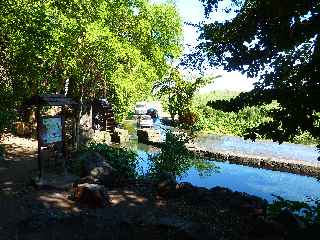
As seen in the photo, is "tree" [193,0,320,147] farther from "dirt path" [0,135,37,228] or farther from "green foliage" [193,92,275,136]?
"green foliage" [193,92,275,136]

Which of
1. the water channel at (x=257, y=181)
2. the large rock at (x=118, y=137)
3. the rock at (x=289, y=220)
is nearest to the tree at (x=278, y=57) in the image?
the rock at (x=289, y=220)

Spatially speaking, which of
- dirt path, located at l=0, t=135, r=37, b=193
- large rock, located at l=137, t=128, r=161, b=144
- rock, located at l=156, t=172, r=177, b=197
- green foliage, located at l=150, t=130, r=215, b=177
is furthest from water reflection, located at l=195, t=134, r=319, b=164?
rock, located at l=156, t=172, r=177, b=197

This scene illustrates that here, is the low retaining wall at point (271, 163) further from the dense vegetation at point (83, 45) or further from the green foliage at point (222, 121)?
the green foliage at point (222, 121)

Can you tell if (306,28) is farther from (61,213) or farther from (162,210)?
(61,213)

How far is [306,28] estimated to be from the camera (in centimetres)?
688

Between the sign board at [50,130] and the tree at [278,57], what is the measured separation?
21.6 ft

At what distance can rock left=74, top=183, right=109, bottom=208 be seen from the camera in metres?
10.7

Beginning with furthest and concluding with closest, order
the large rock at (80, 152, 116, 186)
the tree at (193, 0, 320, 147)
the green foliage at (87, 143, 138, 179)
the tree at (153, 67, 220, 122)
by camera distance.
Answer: the tree at (153, 67, 220, 122) < the green foliage at (87, 143, 138, 179) < the large rock at (80, 152, 116, 186) < the tree at (193, 0, 320, 147)

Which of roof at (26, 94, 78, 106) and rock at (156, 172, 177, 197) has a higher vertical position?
roof at (26, 94, 78, 106)

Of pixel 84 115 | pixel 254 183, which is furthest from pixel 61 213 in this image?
pixel 84 115

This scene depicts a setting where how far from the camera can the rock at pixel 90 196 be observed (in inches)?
420

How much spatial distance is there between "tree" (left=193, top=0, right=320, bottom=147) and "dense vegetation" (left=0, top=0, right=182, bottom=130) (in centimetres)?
904

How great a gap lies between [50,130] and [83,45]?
650 centimetres

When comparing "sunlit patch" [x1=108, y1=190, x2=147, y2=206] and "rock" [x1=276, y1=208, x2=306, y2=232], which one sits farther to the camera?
"sunlit patch" [x1=108, y1=190, x2=147, y2=206]
